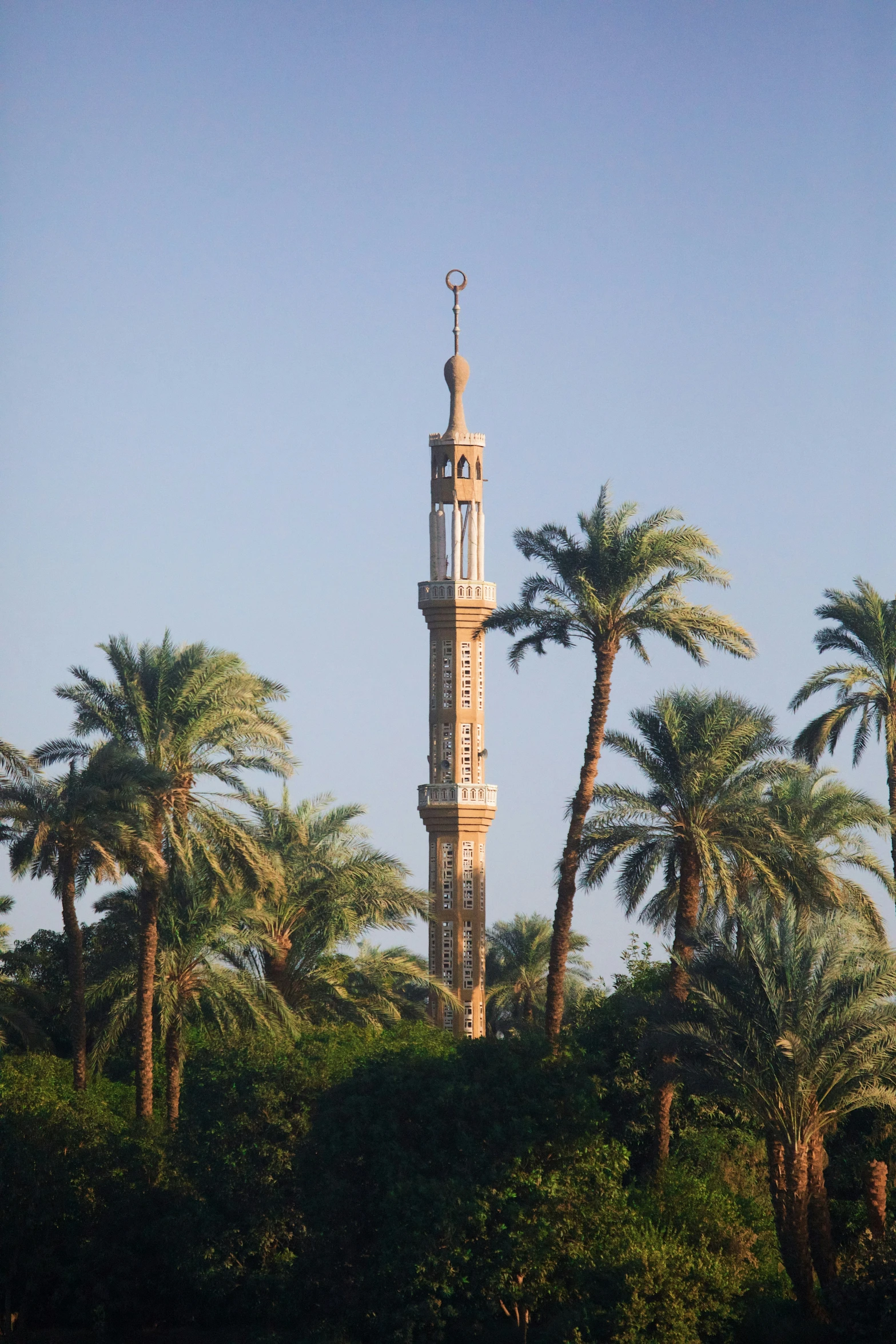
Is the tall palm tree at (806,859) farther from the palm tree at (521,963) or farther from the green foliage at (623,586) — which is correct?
the palm tree at (521,963)

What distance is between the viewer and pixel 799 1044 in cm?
2916

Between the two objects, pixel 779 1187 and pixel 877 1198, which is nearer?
pixel 779 1187

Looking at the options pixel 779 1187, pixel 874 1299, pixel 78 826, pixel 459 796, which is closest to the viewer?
pixel 874 1299

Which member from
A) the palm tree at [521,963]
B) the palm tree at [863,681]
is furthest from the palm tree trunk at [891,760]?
the palm tree at [521,963]

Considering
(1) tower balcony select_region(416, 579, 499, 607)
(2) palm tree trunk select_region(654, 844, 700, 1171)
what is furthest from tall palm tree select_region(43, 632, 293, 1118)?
(1) tower balcony select_region(416, 579, 499, 607)

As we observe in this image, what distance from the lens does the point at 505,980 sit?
226ft

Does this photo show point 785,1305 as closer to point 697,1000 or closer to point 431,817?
point 697,1000

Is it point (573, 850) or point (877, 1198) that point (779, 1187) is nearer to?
point (877, 1198)

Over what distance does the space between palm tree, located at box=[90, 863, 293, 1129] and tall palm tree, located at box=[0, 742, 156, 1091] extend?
1.71 m

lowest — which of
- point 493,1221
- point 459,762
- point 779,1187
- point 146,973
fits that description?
point 493,1221

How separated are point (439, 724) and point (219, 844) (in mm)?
18971

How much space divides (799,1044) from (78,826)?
16360 millimetres

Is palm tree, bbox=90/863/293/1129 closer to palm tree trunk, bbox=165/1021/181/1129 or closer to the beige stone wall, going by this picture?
palm tree trunk, bbox=165/1021/181/1129

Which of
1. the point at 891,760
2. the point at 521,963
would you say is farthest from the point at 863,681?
the point at 521,963
